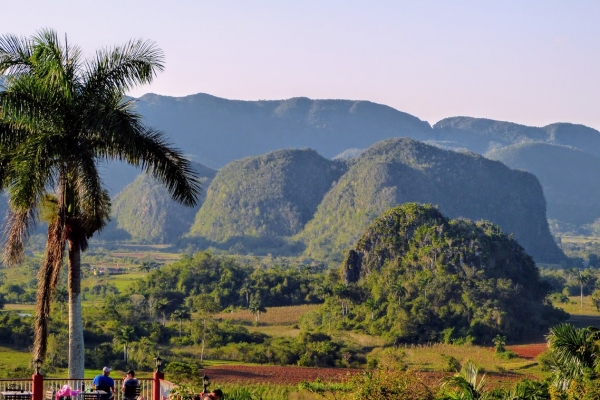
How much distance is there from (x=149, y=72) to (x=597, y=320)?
198 feet

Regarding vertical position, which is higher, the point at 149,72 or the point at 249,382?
the point at 149,72

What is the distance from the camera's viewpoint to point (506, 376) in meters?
49.9

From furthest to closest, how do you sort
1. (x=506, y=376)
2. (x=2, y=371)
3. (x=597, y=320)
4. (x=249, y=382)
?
(x=597, y=320)
(x=506, y=376)
(x=249, y=382)
(x=2, y=371)

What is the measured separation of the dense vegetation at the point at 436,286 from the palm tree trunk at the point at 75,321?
155ft

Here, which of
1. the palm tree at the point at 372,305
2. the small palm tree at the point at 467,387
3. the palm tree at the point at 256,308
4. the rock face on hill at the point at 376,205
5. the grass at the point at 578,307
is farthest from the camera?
the rock face on hill at the point at 376,205

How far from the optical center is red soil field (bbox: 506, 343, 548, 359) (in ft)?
193

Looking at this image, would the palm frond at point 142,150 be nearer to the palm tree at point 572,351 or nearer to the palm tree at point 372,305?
the palm tree at point 572,351

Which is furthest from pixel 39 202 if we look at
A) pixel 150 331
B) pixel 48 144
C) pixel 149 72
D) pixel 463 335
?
pixel 463 335

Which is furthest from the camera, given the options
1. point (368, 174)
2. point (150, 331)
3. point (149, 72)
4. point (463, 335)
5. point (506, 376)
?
point (368, 174)

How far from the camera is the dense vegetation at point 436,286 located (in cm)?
6788

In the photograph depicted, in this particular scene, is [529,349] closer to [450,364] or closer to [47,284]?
[450,364]

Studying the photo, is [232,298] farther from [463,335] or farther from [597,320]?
[597,320]

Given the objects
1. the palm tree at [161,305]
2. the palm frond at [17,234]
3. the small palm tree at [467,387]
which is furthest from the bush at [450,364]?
the palm frond at [17,234]

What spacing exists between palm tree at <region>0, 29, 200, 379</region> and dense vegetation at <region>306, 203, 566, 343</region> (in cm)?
4741
